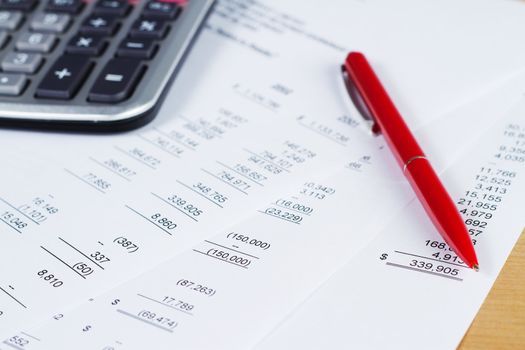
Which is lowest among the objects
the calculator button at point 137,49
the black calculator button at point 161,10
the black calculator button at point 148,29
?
the calculator button at point 137,49

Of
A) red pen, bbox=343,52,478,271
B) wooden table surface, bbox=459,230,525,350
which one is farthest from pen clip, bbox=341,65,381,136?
wooden table surface, bbox=459,230,525,350

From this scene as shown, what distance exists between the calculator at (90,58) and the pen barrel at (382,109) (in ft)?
0.32

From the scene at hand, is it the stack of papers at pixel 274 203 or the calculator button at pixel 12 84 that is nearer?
the stack of papers at pixel 274 203

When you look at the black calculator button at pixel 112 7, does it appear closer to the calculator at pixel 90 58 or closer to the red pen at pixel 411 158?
the calculator at pixel 90 58

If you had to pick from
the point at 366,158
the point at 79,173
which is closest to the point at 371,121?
the point at 366,158

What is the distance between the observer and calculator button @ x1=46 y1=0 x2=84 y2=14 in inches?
18.1

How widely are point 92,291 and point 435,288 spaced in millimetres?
142

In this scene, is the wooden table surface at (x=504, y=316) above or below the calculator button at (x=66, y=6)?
above

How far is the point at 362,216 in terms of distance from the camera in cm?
35

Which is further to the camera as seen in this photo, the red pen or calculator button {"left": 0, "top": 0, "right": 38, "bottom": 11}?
calculator button {"left": 0, "top": 0, "right": 38, "bottom": 11}

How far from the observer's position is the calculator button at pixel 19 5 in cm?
46

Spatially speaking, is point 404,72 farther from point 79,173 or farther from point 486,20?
point 79,173

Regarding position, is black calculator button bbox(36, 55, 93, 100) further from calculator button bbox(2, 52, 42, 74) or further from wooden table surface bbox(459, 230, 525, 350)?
wooden table surface bbox(459, 230, 525, 350)

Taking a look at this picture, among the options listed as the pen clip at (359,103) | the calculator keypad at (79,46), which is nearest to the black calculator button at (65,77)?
the calculator keypad at (79,46)
